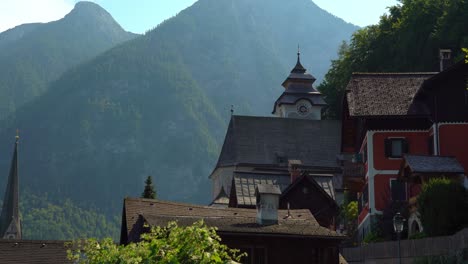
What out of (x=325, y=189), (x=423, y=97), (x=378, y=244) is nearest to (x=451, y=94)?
(x=423, y=97)

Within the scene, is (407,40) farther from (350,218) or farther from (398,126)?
(398,126)

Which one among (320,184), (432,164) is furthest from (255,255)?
(320,184)

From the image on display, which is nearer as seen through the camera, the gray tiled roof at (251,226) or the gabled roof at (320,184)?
the gray tiled roof at (251,226)

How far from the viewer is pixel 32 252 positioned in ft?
154

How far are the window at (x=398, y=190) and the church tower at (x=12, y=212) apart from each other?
6497 cm

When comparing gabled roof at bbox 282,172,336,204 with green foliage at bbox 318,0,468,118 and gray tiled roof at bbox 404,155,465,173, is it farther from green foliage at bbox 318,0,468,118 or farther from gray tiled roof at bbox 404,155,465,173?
green foliage at bbox 318,0,468,118

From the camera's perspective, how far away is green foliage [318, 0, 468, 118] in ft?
235

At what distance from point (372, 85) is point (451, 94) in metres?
5.32

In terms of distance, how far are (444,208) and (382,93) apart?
588 inches

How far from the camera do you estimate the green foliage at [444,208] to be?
116ft

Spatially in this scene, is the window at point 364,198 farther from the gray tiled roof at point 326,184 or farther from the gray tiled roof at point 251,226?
the gray tiled roof at point 251,226

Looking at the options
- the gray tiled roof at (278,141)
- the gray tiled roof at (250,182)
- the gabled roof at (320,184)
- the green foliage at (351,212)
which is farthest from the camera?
the gray tiled roof at (278,141)

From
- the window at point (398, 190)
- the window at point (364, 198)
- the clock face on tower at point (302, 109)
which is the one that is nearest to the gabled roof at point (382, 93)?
the window at point (398, 190)

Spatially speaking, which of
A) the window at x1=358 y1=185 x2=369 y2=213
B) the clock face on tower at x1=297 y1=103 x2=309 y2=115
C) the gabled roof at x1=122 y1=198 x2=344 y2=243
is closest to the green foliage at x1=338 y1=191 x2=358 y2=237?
the window at x1=358 y1=185 x2=369 y2=213
